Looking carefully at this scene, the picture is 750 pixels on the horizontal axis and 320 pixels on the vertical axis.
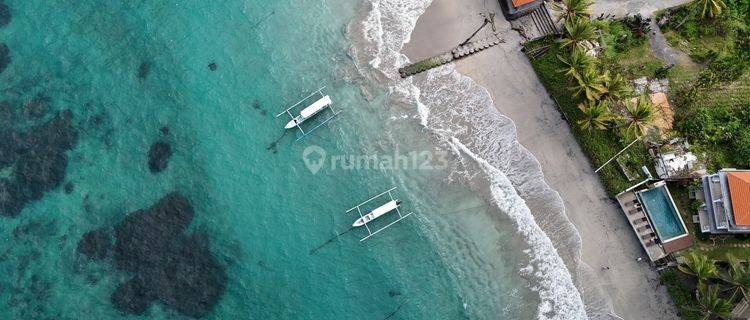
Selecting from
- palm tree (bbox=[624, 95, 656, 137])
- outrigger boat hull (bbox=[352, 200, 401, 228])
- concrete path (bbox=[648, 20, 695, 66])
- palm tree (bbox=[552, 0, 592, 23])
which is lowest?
palm tree (bbox=[624, 95, 656, 137])

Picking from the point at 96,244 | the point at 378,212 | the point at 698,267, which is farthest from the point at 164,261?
the point at 698,267

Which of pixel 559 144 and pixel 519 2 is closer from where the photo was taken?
pixel 559 144

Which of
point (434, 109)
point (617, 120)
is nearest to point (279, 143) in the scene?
point (434, 109)

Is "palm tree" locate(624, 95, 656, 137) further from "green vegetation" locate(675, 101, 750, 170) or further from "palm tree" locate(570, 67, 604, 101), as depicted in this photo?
"green vegetation" locate(675, 101, 750, 170)

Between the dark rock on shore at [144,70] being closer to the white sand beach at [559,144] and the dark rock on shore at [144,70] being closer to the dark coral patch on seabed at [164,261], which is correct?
the dark coral patch on seabed at [164,261]

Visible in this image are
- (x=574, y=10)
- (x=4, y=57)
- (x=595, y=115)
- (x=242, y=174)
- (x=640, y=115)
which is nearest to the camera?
(x=640, y=115)

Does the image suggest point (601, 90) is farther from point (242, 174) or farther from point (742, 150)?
point (242, 174)

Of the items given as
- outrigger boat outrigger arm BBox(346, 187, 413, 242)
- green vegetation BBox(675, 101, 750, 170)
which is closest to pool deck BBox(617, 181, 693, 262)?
green vegetation BBox(675, 101, 750, 170)
